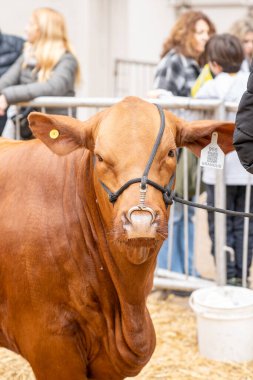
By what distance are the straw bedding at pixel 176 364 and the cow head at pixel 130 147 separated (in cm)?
170

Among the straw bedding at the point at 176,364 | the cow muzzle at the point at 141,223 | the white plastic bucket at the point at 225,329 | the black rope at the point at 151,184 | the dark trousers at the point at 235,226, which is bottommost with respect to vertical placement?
the straw bedding at the point at 176,364

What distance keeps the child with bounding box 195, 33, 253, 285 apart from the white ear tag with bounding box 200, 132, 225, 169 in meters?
1.77

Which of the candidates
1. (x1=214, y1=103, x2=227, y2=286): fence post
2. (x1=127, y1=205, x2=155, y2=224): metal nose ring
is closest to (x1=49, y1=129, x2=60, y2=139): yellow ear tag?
(x1=127, y1=205, x2=155, y2=224): metal nose ring

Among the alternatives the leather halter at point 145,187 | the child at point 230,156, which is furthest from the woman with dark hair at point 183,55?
the leather halter at point 145,187

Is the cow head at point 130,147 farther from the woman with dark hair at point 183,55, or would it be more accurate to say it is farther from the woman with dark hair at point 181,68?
the woman with dark hair at point 183,55

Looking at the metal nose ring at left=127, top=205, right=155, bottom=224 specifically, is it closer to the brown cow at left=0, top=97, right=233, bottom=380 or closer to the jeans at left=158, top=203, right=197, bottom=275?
the brown cow at left=0, top=97, right=233, bottom=380

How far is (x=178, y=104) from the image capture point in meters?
5.06

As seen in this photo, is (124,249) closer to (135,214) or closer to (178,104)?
(135,214)

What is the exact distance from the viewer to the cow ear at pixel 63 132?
10.4ft

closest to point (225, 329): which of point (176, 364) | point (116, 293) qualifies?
point (176, 364)

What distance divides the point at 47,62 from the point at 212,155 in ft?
9.10

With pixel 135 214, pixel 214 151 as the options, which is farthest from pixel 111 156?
pixel 214 151

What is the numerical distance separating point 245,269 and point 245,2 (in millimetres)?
8990

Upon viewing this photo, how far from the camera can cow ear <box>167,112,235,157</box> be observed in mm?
3262
